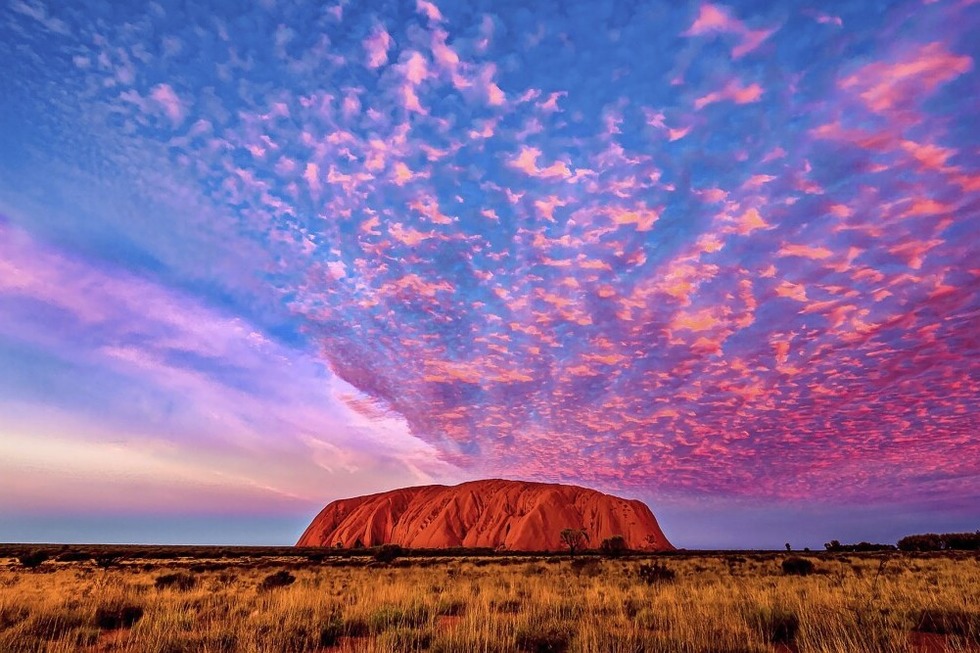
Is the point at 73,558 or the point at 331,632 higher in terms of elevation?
the point at 331,632

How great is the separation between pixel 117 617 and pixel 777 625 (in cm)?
1350

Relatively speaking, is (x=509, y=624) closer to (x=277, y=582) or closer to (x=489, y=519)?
(x=277, y=582)

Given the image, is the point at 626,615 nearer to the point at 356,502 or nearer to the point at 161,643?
the point at 161,643

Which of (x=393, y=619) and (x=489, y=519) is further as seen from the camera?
(x=489, y=519)

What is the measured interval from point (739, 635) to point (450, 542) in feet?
427

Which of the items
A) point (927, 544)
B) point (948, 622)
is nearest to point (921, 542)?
point (927, 544)

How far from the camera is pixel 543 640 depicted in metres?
7.86

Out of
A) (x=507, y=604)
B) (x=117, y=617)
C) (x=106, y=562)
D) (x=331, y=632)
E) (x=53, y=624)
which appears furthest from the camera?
(x=106, y=562)

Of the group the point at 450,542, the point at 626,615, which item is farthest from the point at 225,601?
Result: the point at 450,542

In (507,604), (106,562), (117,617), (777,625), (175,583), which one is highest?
(777,625)

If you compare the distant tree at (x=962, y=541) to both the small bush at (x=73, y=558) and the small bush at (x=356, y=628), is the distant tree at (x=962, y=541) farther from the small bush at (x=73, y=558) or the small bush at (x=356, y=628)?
the small bush at (x=73, y=558)

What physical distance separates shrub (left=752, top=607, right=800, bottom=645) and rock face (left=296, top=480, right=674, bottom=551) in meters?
112

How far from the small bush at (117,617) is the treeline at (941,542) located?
9700cm

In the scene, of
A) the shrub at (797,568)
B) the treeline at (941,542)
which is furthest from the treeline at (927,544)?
the shrub at (797,568)
